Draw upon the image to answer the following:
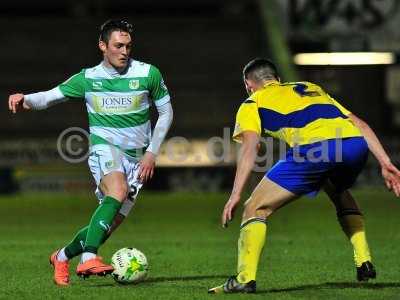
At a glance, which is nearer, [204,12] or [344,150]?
[344,150]

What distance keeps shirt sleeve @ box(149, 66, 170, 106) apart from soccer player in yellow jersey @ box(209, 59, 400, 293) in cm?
97

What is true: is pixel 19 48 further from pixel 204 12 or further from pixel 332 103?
pixel 332 103

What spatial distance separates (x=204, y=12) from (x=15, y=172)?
8223 millimetres

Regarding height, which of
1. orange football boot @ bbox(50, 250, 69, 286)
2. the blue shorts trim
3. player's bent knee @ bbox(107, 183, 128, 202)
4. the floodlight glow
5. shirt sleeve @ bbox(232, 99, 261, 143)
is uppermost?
the floodlight glow

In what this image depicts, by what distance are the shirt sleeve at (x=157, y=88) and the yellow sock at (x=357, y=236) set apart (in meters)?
1.68

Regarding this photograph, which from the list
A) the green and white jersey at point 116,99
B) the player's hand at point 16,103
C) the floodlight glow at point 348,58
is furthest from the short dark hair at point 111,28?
the floodlight glow at point 348,58

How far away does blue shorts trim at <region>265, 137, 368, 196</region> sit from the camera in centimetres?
728

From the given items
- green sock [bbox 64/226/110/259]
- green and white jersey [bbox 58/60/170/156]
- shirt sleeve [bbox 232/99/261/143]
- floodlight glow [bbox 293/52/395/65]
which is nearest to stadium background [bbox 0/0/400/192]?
floodlight glow [bbox 293/52/395/65]

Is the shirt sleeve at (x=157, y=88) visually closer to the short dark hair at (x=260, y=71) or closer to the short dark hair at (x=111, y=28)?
the short dark hair at (x=111, y=28)

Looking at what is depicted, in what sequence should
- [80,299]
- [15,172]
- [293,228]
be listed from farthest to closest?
1. [15,172]
2. [293,228]
3. [80,299]

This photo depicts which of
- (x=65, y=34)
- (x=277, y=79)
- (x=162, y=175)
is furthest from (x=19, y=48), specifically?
(x=277, y=79)

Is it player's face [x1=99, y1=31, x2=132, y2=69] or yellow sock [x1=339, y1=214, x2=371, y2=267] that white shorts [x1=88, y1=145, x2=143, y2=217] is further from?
yellow sock [x1=339, y1=214, x2=371, y2=267]

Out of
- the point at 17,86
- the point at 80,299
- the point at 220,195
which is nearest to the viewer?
the point at 80,299

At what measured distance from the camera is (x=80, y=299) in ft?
23.5
